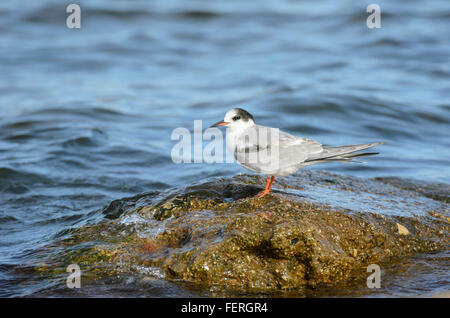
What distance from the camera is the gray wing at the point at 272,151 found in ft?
13.9

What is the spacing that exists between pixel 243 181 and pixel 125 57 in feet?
33.5

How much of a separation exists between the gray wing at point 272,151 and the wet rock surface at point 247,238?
10.4 inches

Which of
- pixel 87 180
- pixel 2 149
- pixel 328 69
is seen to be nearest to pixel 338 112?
pixel 328 69

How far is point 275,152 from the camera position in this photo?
430cm

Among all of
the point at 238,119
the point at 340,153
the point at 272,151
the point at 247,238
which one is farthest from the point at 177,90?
the point at 247,238

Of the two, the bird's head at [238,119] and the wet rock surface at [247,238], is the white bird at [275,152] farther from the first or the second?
the wet rock surface at [247,238]

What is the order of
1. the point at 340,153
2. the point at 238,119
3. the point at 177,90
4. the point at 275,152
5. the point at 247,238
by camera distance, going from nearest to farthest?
the point at 247,238
the point at 340,153
the point at 275,152
the point at 238,119
the point at 177,90

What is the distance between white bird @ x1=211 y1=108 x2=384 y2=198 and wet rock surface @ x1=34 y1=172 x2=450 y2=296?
0.26 m

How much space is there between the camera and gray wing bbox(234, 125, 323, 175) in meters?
4.25

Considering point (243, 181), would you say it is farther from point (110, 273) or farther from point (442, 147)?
point (442, 147)

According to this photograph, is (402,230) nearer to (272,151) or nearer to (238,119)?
(272,151)

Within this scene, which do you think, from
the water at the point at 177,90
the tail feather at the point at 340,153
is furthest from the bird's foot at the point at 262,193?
the water at the point at 177,90

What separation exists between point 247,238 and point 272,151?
0.83m

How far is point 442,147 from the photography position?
27.5 ft
